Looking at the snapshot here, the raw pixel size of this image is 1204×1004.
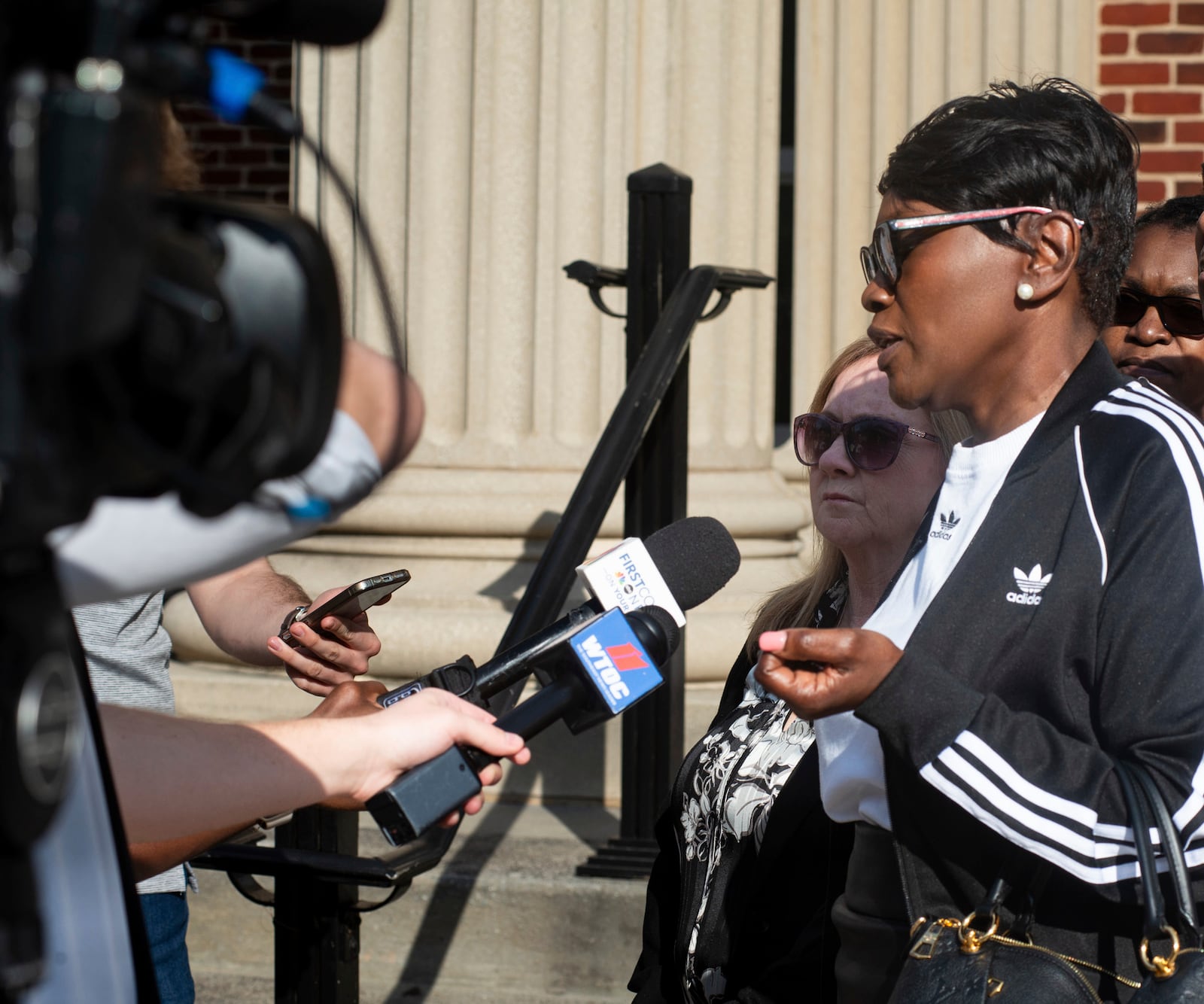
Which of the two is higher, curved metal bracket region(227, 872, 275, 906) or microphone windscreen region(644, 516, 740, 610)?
microphone windscreen region(644, 516, 740, 610)

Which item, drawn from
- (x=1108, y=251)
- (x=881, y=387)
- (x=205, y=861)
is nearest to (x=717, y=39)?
(x=881, y=387)

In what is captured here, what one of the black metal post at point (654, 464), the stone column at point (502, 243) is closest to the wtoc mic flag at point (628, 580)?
the black metal post at point (654, 464)

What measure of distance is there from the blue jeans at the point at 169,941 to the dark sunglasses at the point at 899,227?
55.6 inches

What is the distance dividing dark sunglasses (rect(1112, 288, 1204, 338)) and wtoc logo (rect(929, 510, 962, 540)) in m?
1.06

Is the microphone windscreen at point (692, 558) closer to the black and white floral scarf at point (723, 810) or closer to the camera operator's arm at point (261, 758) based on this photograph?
the camera operator's arm at point (261, 758)

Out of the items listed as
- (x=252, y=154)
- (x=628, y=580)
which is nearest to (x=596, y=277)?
(x=628, y=580)

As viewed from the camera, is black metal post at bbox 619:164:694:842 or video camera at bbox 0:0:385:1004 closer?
video camera at bbox 0:0:385:1004

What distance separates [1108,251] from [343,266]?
2899 millimetres

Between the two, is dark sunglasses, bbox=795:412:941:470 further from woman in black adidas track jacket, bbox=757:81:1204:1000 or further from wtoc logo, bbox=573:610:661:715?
wtoc logo, bbox=573:610:661:715

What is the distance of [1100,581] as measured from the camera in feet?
5.00

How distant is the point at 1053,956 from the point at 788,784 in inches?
29.8

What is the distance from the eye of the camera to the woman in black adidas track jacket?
1.48 m

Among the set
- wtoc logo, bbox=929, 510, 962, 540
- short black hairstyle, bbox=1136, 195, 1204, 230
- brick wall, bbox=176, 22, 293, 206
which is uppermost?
brick wall, bbox=176, 22, 293, 206

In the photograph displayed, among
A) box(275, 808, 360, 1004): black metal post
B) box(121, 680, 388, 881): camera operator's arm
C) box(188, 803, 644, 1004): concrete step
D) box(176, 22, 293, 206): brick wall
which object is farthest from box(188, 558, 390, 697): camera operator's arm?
box(176, 22, 293, 206): brick wall
